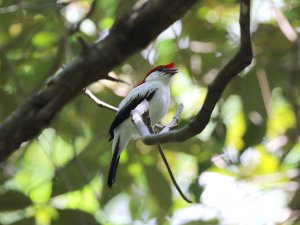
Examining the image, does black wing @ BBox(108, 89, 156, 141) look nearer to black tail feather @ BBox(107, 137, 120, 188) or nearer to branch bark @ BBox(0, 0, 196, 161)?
black tail feather @ BBox(107, 137, 120, 188)

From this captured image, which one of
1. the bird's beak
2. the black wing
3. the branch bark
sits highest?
the branch bark

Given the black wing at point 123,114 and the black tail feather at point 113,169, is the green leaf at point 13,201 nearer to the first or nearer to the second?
the black tail feather at point 113,169

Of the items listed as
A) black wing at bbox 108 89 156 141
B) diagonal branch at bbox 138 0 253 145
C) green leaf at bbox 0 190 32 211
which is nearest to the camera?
diagonal branch at bbox 138 0 253 145

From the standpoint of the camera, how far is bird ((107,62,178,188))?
13.6 feet

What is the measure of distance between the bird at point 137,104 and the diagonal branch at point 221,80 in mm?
1876

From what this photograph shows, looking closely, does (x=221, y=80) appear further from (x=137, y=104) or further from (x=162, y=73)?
(x=162, y=73)

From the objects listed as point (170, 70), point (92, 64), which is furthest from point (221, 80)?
point (170, 70)

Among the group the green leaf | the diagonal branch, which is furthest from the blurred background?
the diagonal branch

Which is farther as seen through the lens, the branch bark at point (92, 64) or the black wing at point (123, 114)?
the black wing at point (123, 114)

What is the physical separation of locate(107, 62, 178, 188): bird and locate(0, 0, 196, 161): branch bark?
6.99 feet

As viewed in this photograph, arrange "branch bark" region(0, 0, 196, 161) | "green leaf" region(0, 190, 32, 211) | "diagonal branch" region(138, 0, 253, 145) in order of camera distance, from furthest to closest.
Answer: "green leaf" region(0, 190, 32, 211) → "diagonal branch" region(138, 0, 253, 145) → "branch bark" region(0, 0, 196, 161)

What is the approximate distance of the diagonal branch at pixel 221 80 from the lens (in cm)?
191

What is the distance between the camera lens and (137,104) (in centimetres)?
427

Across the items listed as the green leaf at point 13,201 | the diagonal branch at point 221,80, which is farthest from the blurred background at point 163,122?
the diagonal branch at point 221,80
